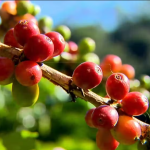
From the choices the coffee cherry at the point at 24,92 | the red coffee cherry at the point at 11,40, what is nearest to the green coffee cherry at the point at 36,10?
the red coffee cherry at the point at 11,40

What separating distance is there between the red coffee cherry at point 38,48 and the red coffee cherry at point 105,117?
0.14 meters

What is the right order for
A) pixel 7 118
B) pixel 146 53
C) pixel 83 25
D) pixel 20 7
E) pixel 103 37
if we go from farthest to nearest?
pixel 83 25 → pixel 103 37 → pixel 146 53 → pixel 7 118 → pixel 20 7

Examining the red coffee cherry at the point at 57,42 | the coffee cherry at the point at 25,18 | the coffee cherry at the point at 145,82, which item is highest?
the red coffee cherry at the point at 57,42

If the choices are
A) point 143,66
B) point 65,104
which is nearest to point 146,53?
point 143,66

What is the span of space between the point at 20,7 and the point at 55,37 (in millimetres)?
380

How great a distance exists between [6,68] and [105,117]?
0.20 metres

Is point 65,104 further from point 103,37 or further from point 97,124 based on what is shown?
point 103,37

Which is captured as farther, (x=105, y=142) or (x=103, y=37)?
(x=103, y=37)

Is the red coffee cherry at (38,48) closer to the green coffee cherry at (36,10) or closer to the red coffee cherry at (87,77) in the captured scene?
the red coffee cherry at (87,77)

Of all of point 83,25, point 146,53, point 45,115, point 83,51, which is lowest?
point 83,25

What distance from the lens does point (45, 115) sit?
53.7 inches

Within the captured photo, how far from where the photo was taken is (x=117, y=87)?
1.96 ft

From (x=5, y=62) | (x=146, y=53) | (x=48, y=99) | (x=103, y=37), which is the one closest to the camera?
(x=5, y=62)

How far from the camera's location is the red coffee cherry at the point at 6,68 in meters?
0.54
